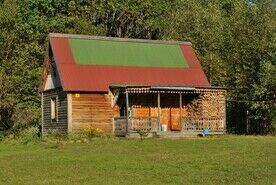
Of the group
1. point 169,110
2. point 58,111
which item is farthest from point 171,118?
point 58,111

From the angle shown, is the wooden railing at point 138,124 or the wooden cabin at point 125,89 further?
the wooden cabin at point 125,89

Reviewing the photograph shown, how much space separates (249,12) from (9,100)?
1944 centimetres

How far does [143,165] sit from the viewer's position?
774 inches

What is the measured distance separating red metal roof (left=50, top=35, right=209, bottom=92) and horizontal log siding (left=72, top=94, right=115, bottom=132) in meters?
0.66

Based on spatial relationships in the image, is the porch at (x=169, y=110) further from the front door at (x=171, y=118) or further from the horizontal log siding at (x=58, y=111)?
the horizontal log siding at (x=58, y=111)

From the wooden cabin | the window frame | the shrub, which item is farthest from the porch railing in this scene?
the window frame

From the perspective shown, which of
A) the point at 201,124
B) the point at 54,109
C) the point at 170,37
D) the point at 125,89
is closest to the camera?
the point at 125,89

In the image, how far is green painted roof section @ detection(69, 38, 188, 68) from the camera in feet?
131

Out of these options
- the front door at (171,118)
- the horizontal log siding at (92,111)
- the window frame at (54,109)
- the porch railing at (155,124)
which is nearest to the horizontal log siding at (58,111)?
the window frame at (54,109)

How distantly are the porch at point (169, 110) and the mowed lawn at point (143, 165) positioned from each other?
873 centimetres

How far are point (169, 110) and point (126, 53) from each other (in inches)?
195

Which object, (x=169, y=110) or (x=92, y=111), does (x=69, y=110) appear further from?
(x=169, y=110)

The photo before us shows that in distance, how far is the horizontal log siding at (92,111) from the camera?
37625 millimetres

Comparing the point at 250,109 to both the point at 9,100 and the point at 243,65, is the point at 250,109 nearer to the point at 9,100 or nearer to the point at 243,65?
the point at 243,65
